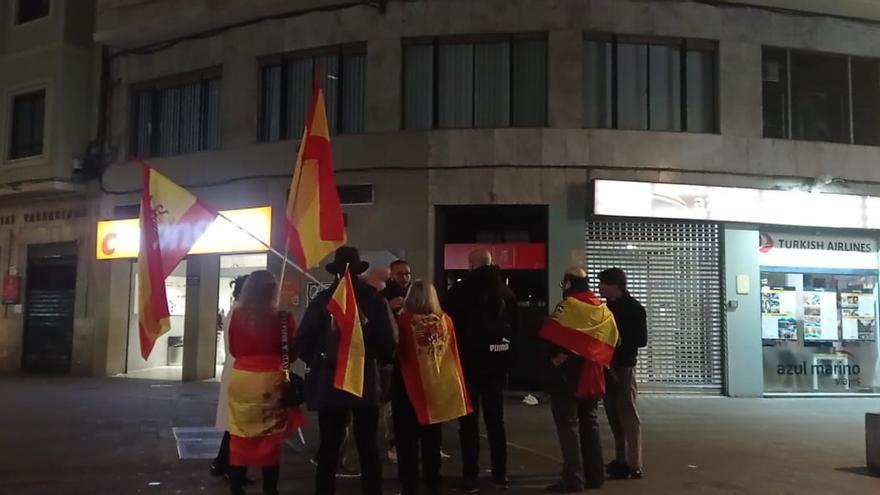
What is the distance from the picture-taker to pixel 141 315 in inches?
252

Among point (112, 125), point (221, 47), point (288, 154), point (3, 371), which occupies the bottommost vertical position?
point (3, 371)

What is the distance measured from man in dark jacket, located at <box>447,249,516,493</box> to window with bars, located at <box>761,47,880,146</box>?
9486 mm

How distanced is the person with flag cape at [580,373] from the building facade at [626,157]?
640cm

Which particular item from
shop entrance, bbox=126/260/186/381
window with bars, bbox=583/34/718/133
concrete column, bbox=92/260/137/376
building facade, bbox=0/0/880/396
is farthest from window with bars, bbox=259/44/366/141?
concrete column, bbox=92/260/137/376

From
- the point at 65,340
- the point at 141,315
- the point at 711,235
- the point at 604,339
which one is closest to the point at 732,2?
the point at 711,235

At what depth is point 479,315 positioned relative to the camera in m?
6.47

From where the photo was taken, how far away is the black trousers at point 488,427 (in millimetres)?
6316

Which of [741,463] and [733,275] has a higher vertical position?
[733,275]

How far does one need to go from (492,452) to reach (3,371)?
15242mm

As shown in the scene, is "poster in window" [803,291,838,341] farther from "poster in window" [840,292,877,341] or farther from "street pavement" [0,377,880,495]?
"street pavement" [0,377,880,495]

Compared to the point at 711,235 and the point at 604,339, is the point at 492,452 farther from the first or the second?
the point at 711,235

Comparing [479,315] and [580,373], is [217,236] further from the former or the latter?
[580,373]

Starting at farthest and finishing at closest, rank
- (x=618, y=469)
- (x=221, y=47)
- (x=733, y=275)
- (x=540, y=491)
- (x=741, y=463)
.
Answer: (x=221, y=47), (x=733, y=275), (x=741, y=463), (x=618, y=469), (x=540, y=491)

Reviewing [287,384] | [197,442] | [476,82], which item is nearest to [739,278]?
[476,82]
